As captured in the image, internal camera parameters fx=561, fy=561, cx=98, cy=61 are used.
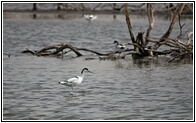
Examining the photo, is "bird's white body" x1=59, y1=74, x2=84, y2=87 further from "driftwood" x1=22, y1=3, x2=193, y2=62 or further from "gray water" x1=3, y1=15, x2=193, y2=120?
"driftwood" x1=22, y1=3, x2=193, y2=62

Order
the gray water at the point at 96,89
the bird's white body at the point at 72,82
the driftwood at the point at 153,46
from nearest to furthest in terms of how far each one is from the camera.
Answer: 1. the gray water at the point at 96,89
2. the bird's white body at the point at 72,82
3. the driftwood at the point at 153,46

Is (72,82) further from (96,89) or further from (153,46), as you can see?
(153,46)

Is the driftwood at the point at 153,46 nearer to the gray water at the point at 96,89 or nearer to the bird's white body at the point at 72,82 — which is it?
the gray water at the point at 96,89

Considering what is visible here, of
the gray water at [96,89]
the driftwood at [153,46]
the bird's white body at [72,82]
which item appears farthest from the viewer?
the driftwood at [153,46]

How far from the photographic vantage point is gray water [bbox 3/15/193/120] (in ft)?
33.5

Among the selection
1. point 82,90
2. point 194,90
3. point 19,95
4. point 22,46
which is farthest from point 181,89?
point 22,46

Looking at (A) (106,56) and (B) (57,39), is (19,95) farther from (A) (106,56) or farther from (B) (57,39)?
(B) (57,39)

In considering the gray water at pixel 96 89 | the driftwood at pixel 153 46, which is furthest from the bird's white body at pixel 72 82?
the driftwood at pixel 153 46

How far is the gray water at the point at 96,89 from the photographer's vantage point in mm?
10203

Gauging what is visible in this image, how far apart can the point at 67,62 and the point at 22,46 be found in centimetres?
502

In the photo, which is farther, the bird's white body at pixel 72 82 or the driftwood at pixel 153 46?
the driftwood at pixel 153 46

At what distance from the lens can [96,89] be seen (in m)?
12.6

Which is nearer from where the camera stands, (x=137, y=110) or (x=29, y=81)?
(x=137, y=110)

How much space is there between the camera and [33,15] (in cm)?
4025
